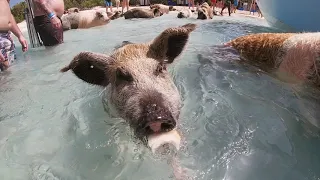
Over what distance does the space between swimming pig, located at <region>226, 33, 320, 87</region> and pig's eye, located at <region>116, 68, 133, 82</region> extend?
2874 mm

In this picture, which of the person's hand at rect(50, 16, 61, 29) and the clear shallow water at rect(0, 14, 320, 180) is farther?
the person's hand at rect(50, 16, 61, 29)

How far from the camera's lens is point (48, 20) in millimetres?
10508

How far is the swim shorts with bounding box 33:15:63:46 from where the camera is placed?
34.5 feet

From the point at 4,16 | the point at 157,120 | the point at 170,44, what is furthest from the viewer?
the point at 4,16

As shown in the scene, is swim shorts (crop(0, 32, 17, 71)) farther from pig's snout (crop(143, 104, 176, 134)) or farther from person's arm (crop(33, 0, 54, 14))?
pig's snout (crop(143, 104, 176, 134))

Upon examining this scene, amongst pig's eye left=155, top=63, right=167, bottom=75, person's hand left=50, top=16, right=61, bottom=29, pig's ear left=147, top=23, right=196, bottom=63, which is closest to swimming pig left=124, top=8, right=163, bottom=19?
person's hand left=50, top=16, right=61, bottom=29

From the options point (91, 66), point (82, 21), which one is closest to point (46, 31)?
point (91, 66)

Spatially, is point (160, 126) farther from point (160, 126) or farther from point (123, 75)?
point (123, 75)

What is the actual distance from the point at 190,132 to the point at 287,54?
2494 mm

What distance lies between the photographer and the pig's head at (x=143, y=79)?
11.1 ft

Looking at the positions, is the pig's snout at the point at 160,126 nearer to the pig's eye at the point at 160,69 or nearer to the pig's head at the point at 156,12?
the pig's eye at the point at 160,69

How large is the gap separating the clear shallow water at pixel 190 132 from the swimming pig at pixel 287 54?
228mm

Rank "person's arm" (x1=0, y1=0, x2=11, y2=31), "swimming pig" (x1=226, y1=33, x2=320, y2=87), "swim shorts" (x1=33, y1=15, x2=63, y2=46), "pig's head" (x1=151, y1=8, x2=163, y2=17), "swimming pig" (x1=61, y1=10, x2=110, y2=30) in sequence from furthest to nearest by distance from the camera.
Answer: "pig's head" (x1=151, y1=8, x2=163, y2=17) → "swimming pig" (x1=61, y1=10, x2=110, y2=30) → "swim shorts" (x1=33, y1=15, x2=63, y2=46) → "person's arm" (x1=0, y1=0, x2=11, y2=31) → "swimming pig" (x1=226, y1=33, x2=320, y2=87)

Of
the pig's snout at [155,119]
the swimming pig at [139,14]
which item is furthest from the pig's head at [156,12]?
the pig's snout at [155,119]
